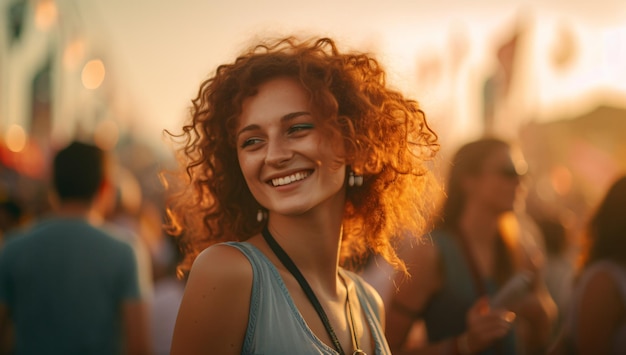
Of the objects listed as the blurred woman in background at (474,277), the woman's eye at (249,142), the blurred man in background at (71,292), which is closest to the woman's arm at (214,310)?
the woman's eye at (249,142)

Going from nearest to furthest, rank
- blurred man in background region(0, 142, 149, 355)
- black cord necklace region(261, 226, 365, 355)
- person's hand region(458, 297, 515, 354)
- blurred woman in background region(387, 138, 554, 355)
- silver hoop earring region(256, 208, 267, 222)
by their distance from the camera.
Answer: black cord necklace region(261, 226, 365, 355)
silver hoop earring region(256, 208, 267, 222)
person's hand region(458, 297, 515, 354)
blurred woman in background region(387, 138, 554, 355)
blurred man in background region(0, 142, 149, 355)

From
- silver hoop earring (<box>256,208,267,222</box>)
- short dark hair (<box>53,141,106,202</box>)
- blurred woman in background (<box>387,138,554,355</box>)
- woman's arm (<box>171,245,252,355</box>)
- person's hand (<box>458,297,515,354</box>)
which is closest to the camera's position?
woman's arm (<box>171,245,252,355</box>)

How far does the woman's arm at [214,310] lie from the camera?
6.52ft

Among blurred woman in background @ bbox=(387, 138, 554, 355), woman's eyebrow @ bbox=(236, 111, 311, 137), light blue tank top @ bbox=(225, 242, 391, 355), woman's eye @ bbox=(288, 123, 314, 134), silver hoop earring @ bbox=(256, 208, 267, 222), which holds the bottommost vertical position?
blurred woman in background @ bbox=(387, 138, 554, 355)

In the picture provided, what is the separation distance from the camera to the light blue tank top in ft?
6.61

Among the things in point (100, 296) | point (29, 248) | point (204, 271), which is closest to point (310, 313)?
point (204, 271)

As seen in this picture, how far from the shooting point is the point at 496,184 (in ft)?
13.4

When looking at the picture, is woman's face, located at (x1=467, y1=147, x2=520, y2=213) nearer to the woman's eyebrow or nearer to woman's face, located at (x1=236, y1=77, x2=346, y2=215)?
woman's face, located at (x1=236, y1=77, x2=346, y2=215)

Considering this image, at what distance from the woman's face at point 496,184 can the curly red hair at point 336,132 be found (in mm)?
1321

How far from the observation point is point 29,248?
3.79 meters

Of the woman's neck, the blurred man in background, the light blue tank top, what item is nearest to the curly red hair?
the woman's neck

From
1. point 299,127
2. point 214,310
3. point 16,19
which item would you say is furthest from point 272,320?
point 16,19

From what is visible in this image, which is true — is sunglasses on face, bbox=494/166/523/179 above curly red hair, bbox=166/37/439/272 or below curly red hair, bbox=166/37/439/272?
below

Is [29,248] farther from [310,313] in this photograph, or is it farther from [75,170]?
[310,313]
